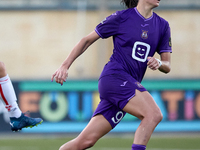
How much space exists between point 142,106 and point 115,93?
0.35 meters

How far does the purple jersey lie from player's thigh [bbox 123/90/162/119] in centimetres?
37

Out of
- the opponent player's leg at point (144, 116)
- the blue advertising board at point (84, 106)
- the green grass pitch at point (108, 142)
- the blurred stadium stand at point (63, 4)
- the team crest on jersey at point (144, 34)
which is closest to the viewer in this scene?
the opponent player's leg at point (144, 116)

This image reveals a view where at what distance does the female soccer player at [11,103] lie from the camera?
470 centimetres

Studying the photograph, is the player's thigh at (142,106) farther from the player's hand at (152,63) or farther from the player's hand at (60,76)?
the player's hand at (60,76)

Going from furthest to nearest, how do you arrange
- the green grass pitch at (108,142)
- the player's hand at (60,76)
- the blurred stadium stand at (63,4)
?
1. the blurred stadium stand at (63,4)
2. the green grass pitch at (108,142)
3. the player's hand at (60,76)

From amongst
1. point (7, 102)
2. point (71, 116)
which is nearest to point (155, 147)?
point (71, 116)

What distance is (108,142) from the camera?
32.5 feet

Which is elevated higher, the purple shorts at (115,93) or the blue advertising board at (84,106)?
the purple shorts at (115,93)

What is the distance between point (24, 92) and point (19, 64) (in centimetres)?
1038

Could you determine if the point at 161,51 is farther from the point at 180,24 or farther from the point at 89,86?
the point at 180,24

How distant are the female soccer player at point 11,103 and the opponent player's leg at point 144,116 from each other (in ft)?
4.11

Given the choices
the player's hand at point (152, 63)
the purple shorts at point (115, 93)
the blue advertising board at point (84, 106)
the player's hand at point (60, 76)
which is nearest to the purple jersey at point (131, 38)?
the purple shorts at point (115, 93)

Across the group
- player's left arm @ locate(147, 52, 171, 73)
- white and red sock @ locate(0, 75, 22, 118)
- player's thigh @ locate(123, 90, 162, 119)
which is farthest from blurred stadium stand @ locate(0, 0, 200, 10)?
player's thigh @ locate(123, 90, 162, 119)

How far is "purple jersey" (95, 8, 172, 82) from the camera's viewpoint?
448 cm
